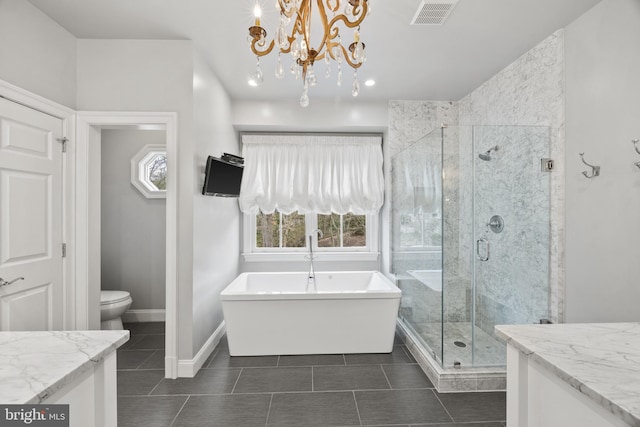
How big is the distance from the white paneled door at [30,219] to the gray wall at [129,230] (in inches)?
58.5

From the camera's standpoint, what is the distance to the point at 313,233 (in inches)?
167

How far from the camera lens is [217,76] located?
312cm

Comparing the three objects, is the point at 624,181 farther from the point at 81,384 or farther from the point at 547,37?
the point at 81,384

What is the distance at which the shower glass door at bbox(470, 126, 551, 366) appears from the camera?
8.28ft

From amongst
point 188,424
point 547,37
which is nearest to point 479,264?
point 547,37

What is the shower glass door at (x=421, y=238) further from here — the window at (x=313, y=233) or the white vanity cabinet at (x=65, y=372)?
the white vanity cabinet at (x=65, y=372)

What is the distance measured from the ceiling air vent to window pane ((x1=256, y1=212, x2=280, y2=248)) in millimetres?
2769

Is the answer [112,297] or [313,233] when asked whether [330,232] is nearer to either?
[313,233]

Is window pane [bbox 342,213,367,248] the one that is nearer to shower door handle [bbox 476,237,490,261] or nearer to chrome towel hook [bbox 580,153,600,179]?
shower door handle [bbox 476,237,490,261]

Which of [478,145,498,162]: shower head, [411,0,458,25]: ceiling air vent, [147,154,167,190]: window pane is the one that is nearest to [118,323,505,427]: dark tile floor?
[478,145,498,162]: shower head

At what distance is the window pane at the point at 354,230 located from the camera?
4.33 m

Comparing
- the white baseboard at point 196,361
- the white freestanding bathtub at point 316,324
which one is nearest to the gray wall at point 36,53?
the white freestanding bathtub at point 316,324

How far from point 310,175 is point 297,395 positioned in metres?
2.48

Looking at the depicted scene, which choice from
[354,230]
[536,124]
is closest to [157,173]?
[354,230]
